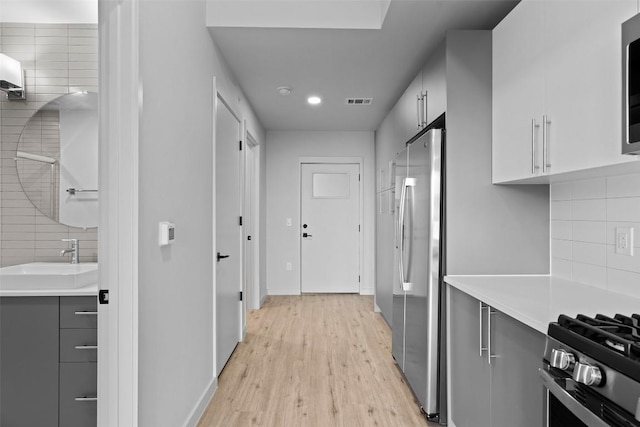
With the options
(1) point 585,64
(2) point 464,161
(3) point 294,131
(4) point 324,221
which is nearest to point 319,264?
(4) point 324,221

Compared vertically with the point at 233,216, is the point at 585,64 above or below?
above

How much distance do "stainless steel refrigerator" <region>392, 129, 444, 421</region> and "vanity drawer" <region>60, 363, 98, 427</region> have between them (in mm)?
1730

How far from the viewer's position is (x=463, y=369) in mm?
2037

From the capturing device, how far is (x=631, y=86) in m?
1.24

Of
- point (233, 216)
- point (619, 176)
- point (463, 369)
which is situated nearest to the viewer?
point (619, 176)

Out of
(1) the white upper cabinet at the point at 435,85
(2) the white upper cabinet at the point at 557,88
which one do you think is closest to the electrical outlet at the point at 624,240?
(2) the white upper cabinet at the point at 557,88

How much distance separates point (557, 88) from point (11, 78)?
288 centimetres

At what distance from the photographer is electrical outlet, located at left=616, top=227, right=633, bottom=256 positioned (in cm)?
170

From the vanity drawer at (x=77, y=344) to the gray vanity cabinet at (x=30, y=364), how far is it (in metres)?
0.03

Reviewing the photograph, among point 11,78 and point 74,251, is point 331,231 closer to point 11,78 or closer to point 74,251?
point 74,251

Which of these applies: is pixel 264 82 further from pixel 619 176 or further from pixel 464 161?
pixel 619 176

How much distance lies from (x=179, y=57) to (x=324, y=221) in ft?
13.4

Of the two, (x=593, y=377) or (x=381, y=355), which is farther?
(x=381, y=355)

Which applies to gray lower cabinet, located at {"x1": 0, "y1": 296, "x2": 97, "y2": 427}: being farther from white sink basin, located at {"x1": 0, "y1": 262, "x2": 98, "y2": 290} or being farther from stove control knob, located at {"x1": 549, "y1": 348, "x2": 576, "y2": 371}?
stove control knob, located at {"x1": 549, "y1": 348, "x2": 576, "y2": 371}
